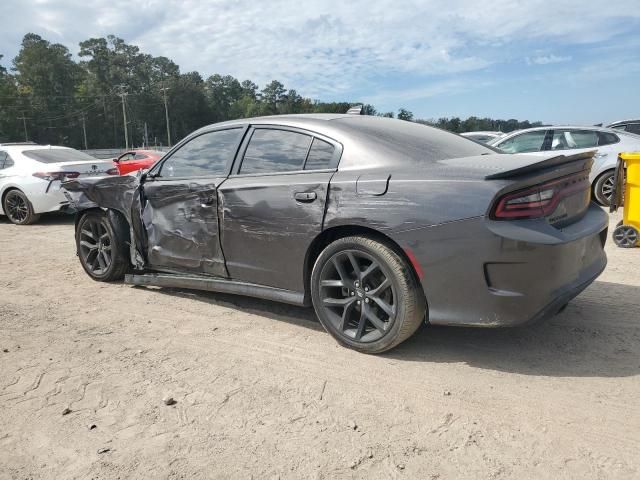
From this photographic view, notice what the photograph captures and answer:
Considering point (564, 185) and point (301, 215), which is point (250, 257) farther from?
point (564, 185)

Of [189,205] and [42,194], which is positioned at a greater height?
[189,205]

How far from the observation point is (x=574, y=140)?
9391 mm

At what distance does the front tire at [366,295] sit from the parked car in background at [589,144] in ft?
22.6

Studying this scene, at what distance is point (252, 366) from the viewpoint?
322cm

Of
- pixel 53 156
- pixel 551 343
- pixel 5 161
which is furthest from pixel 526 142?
pixel 5 161

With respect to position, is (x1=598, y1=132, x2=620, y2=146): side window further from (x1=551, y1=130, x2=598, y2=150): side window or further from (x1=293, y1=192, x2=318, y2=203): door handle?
(x1=293, y1=192, x2=318, y2=203): door handle

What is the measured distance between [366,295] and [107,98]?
118 meters

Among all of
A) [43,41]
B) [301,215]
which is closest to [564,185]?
[301,215]

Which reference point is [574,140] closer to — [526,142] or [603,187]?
[526,142]

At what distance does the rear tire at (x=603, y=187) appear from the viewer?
29.5ft

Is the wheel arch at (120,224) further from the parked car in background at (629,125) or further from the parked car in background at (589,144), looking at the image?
the parked car in background at (629,125)

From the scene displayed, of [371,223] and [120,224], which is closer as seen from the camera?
[371,223]

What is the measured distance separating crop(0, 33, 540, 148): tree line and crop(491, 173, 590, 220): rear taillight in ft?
281

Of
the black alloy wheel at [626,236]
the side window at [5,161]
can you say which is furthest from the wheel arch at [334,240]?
the side window at [5,161]
